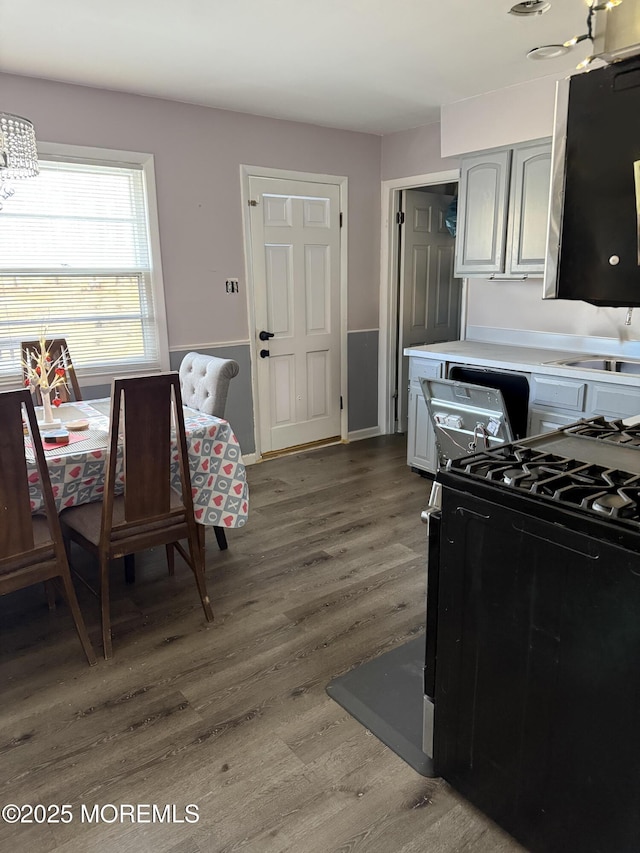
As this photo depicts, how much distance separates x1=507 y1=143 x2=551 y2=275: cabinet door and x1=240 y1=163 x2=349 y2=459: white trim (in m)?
1.50

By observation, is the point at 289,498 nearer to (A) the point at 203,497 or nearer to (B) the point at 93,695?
(A) the point at 203,497

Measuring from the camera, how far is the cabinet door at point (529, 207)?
3.52 meters

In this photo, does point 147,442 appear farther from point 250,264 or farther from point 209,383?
point 250,264

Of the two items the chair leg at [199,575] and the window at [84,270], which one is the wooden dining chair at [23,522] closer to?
the chair leg at [199,575]

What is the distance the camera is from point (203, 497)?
8.91 feet

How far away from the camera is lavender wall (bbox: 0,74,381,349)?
11.4ft

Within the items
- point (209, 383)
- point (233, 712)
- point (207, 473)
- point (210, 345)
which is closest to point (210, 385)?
point (209, 383)

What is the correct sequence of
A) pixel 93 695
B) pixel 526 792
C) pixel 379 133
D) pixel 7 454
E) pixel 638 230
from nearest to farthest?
pixel 638 230 < pixel 526 792 < pixel 7 454 < pixel 93 695 < pixel 379 133

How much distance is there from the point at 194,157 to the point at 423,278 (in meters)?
2.21

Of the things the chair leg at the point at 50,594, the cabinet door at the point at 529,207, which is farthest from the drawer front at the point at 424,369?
the chair leg at the point at 50,594

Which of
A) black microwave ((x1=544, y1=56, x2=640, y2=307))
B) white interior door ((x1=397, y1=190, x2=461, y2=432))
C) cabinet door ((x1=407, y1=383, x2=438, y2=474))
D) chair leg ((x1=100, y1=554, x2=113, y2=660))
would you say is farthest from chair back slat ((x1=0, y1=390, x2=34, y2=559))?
white interior door ((x1=397, y1=190, x2=461, y2=432))

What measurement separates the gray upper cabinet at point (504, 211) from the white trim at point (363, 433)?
5.69 feet

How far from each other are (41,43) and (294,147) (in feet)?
6.44

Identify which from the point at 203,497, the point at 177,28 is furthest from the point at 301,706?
the point at 177,28
